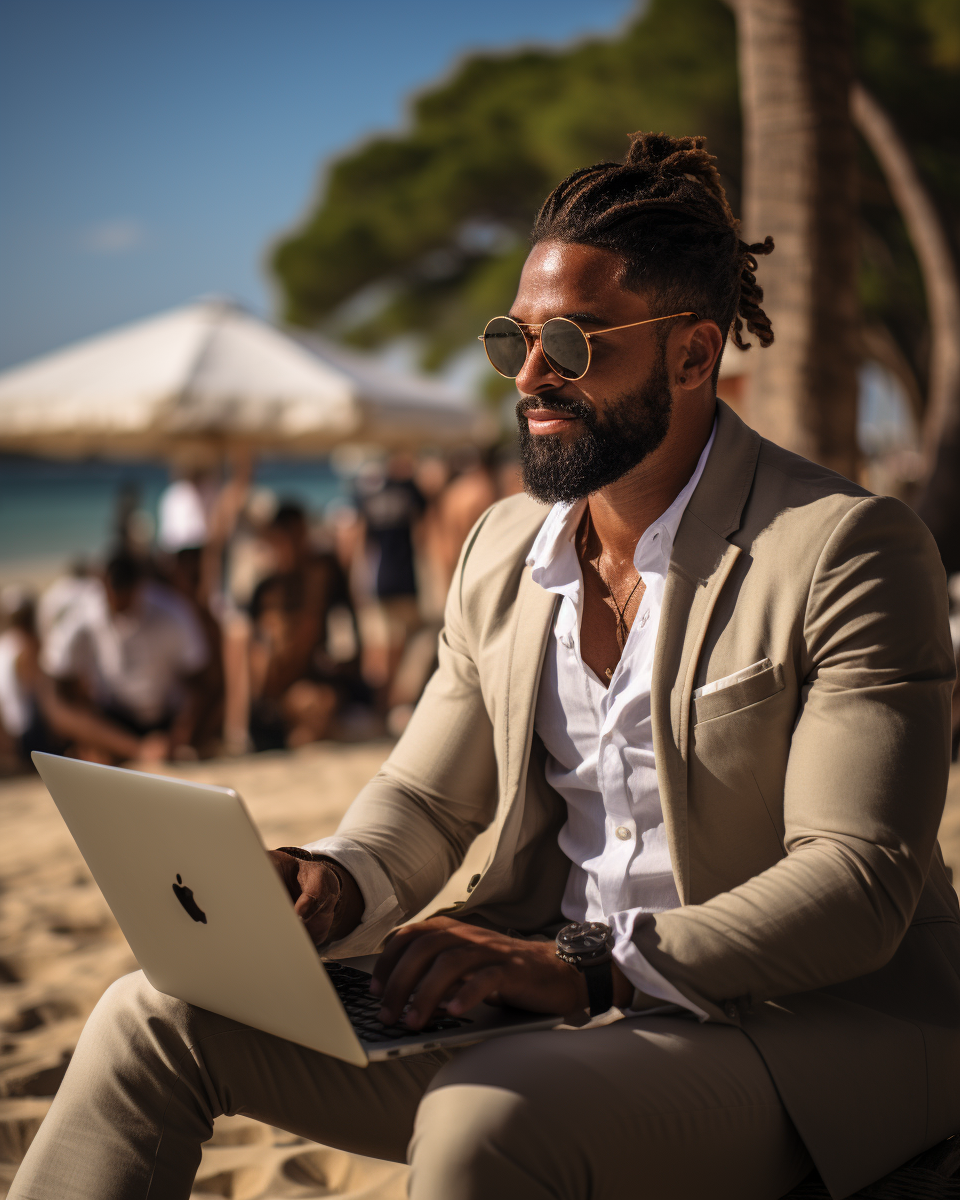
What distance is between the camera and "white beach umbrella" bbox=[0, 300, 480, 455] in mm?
8344

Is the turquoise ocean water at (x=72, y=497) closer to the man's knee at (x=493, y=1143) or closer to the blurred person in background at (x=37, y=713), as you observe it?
the blurred person in background at (x=37, y=713)

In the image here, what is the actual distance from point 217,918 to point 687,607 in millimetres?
821

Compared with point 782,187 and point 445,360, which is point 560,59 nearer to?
point 445,360

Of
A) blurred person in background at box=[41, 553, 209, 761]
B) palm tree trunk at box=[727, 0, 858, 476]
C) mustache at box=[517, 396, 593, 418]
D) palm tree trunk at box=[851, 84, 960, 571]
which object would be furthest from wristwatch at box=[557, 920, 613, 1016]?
palm tree trunk at box=[851, 84, 960, 571]

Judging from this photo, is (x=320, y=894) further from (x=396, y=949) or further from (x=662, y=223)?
(x=662, y=223)

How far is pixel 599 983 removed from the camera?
1.49m

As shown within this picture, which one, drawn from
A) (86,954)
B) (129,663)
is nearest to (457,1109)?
(86,954)

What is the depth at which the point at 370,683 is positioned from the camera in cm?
874

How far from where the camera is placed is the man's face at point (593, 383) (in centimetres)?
183

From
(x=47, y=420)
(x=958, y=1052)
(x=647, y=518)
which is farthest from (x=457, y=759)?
(x=47, y=420)

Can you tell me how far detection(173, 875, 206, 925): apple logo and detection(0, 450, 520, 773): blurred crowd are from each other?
17.6 ft

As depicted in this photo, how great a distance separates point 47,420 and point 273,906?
7.89 m

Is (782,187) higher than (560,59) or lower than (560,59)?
lower

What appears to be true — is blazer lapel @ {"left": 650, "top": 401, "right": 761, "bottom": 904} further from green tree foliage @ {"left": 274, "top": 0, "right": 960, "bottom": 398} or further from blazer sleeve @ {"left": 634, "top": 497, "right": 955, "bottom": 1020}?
green tree foliage @ {"left": 274, "top": 0, "right": 960, "bottom": 398}
